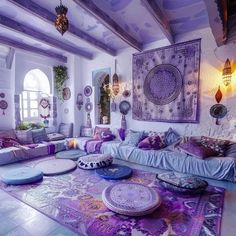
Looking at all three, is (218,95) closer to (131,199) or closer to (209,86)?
(209,86)

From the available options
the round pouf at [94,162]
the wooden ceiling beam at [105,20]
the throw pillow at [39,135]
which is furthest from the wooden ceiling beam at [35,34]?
the round pouf at [94,162]

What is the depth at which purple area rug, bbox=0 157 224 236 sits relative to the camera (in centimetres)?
203

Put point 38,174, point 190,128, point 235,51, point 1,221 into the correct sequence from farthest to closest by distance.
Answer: point 190,128 < point 235,51 < point 38,174 < point 1,221

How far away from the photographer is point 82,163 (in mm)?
3967

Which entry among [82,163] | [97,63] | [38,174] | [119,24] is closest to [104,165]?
[82,163]

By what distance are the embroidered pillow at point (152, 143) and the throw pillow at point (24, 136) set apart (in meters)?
2.98

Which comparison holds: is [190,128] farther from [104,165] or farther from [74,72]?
[74,72]

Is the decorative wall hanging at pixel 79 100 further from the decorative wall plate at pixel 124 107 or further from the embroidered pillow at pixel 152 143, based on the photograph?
the embroidered pillow at pixel 152 143

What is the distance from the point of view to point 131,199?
2.46 m

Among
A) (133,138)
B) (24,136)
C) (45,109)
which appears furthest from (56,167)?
(45,109)

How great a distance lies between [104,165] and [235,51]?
135 inches

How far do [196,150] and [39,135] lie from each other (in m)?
4.09

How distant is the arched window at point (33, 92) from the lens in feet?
18.7

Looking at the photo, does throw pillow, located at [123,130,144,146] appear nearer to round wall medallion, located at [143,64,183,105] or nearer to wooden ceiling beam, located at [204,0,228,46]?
round wall medallion, located at [143,64,183,105]
